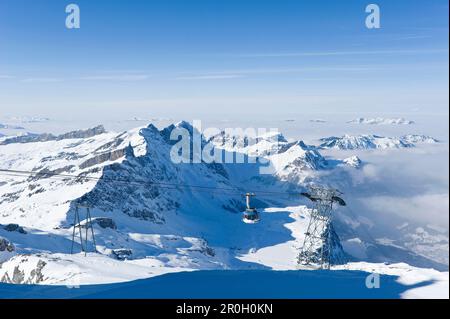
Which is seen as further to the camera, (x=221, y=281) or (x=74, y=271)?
(x=74, y=271)
